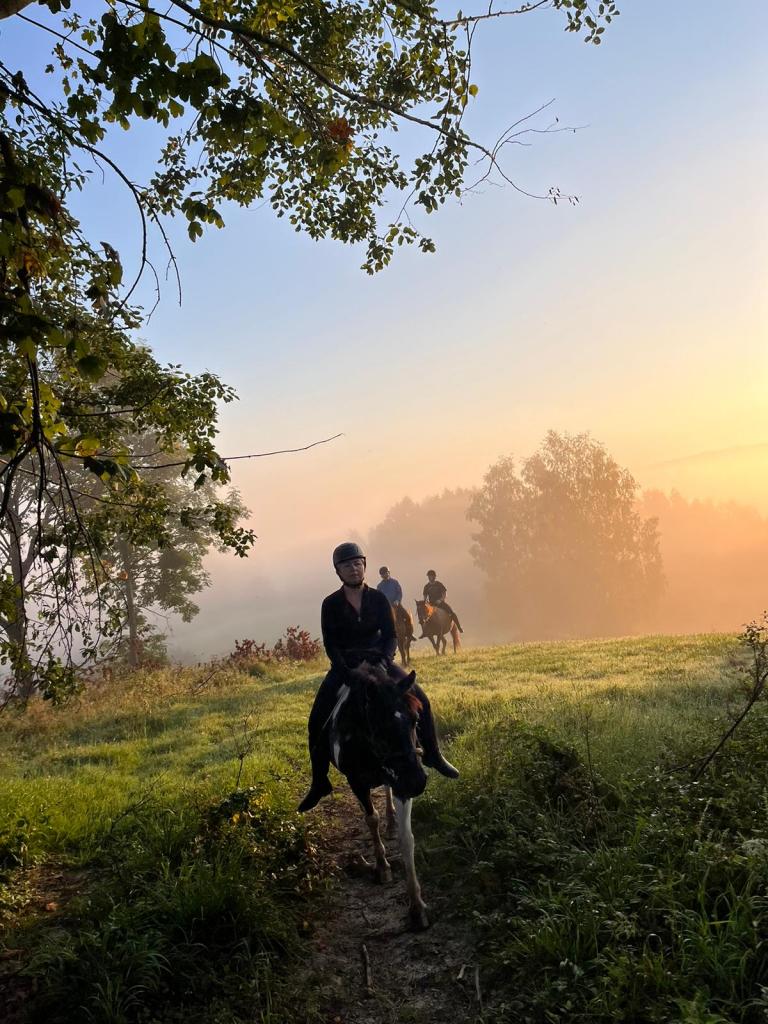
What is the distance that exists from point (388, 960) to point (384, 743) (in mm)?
1571

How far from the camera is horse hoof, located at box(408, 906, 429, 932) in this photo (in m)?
4.78

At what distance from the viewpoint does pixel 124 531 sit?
6.55 m

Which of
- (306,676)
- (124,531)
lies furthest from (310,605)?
(124,531)

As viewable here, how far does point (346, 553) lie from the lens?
6270 mm

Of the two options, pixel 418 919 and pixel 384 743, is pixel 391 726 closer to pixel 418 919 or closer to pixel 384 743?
pixel 384 743

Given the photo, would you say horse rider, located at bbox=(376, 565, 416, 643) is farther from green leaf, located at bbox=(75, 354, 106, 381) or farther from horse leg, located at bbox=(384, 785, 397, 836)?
green leaf, located at bbox=(75, 354, 106, 381)

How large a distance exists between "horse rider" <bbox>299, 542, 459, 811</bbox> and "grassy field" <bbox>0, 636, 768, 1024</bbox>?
1.96ft

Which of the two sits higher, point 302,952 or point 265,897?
point 265,897

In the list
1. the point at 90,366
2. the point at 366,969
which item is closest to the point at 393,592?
the point at 366,969

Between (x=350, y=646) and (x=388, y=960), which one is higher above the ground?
(x=350, y=646)

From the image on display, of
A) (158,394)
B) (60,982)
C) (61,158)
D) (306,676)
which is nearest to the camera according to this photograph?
(60,982)

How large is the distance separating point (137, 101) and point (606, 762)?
6890 millimetres

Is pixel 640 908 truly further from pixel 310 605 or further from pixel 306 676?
pixel 310 605

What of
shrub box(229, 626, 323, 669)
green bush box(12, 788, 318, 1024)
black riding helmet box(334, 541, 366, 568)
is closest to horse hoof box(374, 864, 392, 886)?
green bush box(12, 788, 318, 1024)
